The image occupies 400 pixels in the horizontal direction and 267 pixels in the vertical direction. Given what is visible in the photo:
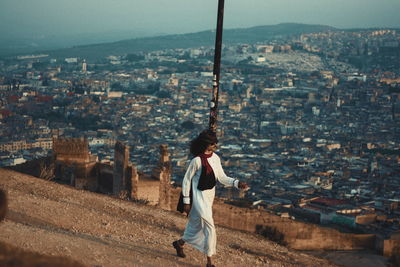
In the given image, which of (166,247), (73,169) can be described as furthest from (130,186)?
(166,247)

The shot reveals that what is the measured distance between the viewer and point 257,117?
60688 millimetres

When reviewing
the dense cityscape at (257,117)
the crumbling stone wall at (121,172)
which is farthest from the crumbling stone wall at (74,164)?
the dense cityscape at (257,117)

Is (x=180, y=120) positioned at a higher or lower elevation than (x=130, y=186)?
lower

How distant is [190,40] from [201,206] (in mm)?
142889

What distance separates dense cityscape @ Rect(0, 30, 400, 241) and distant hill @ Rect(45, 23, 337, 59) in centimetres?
1031

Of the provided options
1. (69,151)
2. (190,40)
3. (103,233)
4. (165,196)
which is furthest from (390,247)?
(190,40)

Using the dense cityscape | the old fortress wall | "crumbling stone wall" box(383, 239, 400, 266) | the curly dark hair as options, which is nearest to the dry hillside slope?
the curly dark hair

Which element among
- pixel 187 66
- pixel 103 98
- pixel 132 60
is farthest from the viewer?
pixel 132 60

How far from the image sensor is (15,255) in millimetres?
2693

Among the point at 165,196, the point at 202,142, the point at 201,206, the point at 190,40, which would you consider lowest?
the point at 190,40

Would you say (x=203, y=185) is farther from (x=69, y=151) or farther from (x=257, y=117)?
(x=257, y=117)

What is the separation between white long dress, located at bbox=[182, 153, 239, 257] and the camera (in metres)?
5.00

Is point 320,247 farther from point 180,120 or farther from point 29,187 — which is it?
point 180,120

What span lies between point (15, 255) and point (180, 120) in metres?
54.1
